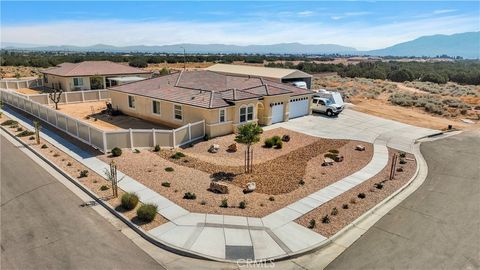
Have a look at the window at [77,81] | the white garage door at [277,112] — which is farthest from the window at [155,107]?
the window at [77,81]

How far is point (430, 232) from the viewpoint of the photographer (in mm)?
12883

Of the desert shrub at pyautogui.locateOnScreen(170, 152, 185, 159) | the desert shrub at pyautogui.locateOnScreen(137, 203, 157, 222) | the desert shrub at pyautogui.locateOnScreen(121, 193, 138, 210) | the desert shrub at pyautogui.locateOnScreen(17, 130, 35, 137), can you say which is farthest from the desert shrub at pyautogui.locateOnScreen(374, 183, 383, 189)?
the desert shrub at pyautogui.locateOnScreen(17, 130, 35, 137)

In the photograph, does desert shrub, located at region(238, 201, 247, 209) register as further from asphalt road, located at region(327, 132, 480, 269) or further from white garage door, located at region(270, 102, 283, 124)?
white garage door, located at region(270, 102, 283, 124)

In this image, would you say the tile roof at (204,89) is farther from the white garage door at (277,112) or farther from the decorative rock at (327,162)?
the decorative rock at (327,162)

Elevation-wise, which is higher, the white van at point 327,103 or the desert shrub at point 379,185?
the white van at point 327,103

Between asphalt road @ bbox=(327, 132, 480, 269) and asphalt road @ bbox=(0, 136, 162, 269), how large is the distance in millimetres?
7176

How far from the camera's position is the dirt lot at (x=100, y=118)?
2817 cm

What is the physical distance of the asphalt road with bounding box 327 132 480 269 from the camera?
36.0 ft

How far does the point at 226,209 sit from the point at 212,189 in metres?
2.09

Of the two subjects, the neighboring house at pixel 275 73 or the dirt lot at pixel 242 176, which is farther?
the neighboring house at pixel 275 73

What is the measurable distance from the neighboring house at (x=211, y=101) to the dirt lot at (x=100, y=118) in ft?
2.65

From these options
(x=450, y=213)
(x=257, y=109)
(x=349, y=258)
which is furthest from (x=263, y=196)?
(x=257, y=109)

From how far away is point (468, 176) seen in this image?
19.4 m

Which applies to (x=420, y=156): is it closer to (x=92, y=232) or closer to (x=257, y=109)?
(x=257, y=109)
